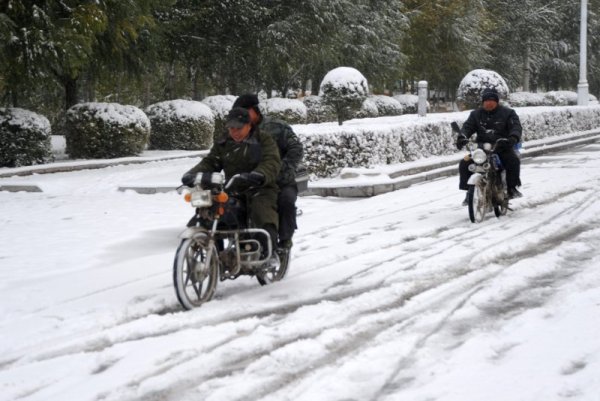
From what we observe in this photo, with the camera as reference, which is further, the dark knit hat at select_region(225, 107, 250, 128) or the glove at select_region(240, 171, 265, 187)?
the dark knit hat at select_region(225, 107, 250, 128)

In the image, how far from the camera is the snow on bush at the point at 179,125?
2509cm

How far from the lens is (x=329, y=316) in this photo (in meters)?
6.01

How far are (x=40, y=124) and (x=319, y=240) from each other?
477 inches

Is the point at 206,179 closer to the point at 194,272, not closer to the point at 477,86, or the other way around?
the point at 194,272

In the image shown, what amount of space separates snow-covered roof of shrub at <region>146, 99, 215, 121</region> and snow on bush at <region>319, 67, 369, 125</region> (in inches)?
254

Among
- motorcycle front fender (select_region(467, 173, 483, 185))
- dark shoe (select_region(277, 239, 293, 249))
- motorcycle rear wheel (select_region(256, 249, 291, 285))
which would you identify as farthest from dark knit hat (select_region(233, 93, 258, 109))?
motorcycle front fender (select_region(467, 173, 483, 185))

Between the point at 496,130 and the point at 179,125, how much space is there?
15.2 meters

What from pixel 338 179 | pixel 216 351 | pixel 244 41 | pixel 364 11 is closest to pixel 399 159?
pixel 338 179

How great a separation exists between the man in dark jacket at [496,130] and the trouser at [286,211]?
4.66 meters

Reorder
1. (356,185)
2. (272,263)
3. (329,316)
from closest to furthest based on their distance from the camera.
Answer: (329,316)
(272,263)
(356,185)

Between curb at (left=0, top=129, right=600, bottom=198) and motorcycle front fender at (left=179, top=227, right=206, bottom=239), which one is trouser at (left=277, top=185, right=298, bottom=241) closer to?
motorcycle front fender at (left=179, top=227, right=206, bottom=239)

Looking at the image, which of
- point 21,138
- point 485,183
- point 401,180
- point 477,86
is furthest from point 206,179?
point 477,86

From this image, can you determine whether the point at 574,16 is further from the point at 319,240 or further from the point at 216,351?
the point at 216,351

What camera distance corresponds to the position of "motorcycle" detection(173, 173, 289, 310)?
20.5 ft
